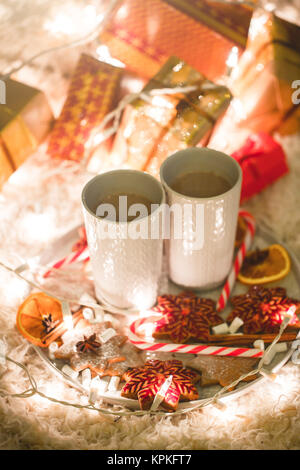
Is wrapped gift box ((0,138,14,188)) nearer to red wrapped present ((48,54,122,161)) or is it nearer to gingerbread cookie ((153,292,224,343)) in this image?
red wrapped present ((48,54,122,161))

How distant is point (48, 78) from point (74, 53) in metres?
0.10

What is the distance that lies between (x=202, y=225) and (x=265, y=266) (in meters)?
0.21

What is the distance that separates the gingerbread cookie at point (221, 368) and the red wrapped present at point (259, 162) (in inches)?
16.3

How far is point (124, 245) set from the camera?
2.51ft

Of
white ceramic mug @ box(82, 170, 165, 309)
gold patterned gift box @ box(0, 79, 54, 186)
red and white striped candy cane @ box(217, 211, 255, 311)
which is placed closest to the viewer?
white ceramic mug @ box(82, 170, 165, 309)

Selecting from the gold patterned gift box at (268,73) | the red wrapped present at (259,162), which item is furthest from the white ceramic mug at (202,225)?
the gold patterned gift box at (268,73)

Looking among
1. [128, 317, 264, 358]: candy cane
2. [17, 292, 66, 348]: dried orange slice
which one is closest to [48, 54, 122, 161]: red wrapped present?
[17, 292, 66, 348]: dried orange slice

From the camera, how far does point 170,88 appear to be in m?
1.03

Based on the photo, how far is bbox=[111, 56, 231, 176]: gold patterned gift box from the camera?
3.21ft

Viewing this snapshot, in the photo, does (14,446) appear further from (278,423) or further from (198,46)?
(198,46)

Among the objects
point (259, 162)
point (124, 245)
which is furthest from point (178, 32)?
point (124, 245)

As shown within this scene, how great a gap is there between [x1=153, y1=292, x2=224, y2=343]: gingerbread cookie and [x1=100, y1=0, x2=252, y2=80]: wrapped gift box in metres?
0.54

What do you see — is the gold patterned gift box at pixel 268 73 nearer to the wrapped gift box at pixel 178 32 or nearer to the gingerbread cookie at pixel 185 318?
the wrapped gift box at pixel 178 32

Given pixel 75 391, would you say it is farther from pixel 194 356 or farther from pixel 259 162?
pixel 259 162
